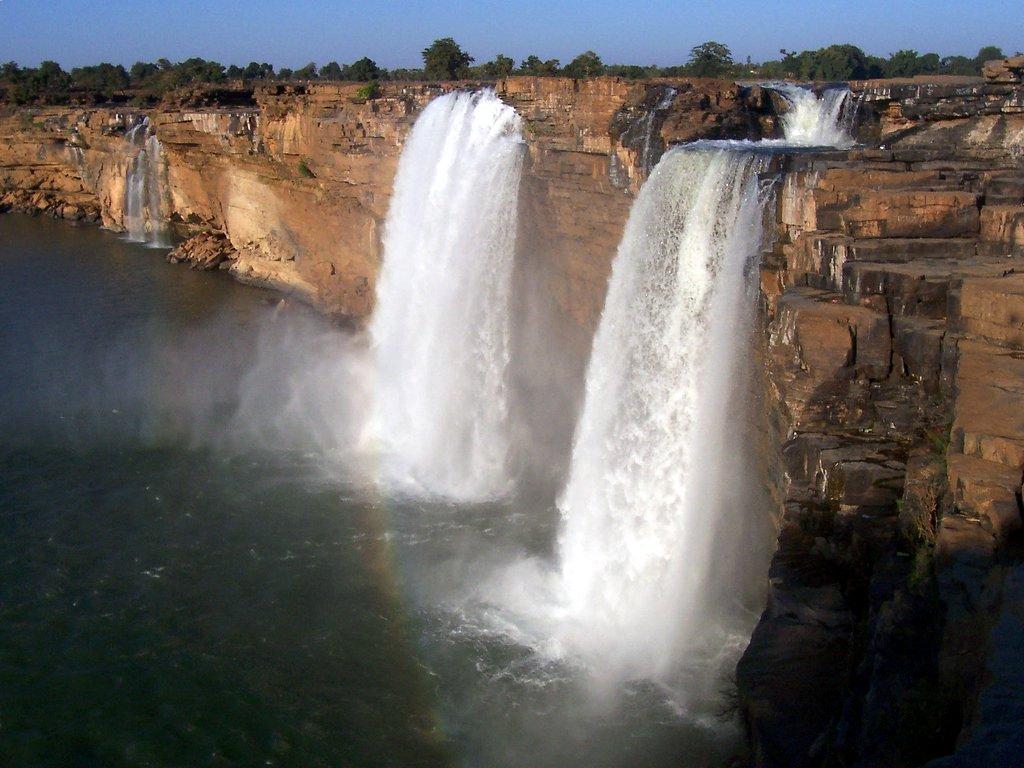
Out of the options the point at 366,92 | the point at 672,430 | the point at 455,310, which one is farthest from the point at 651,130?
the point at 366,92

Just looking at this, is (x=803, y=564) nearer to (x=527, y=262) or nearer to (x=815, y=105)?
(x=815, y=105)

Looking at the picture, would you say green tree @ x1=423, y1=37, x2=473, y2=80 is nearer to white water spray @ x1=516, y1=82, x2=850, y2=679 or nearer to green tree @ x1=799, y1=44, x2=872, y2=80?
green tree @ x1=799, y1=44, x2=872, y2=80

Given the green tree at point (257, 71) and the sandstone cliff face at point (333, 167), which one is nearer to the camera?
the sandstone cliff face at point (333, 167)

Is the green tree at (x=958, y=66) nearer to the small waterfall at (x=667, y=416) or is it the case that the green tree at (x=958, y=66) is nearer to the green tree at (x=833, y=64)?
the green tree at (x=833, y=64)

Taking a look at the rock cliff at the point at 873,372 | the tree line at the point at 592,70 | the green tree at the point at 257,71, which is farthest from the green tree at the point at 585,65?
the green tree at the point at 257,71

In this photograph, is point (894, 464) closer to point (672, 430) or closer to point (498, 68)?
point (672, 430)

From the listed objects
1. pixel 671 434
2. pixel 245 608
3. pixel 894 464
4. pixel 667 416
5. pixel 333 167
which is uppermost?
pixel 333 167

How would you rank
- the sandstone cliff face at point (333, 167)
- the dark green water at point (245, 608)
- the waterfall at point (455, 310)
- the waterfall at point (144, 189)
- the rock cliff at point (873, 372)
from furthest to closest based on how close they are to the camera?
1. the waterfall at point (144, 189)
2. the waterfall at point (455, 310)
3. the sandstone cliff face at point (333, 167)
4. the dark green water at point (245, 608)
5. the rock cliff at point (873, 372)
